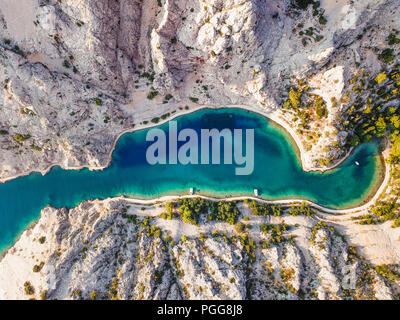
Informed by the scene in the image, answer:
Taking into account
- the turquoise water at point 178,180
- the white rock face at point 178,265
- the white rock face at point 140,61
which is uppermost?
the white rock face at point 140,61

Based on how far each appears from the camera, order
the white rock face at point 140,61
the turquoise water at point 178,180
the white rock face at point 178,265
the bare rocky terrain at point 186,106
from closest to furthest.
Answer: the white rock face at point 140,61 < the bare rocky terrain at point 186,106 < the white rock face at point 178,265 < the turquoise water at point 178,180

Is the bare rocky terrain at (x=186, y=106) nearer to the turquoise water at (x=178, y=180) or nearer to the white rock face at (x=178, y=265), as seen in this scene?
the white rock face at (x=178, y=265)

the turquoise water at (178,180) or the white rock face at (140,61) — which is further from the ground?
the white rock face at (140,61)

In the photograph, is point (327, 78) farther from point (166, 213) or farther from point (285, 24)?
point (166, 213)

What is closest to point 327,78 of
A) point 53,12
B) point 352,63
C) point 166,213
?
point 352,63

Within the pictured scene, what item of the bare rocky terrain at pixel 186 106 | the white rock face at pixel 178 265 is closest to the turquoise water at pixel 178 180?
the bare rocky terrain at pixel 186 106

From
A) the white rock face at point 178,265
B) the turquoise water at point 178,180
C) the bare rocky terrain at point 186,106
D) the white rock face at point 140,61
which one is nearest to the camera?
the white rock face at point 140,61
